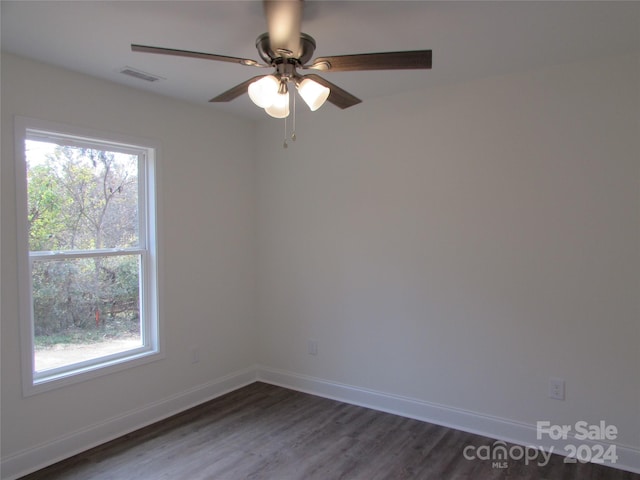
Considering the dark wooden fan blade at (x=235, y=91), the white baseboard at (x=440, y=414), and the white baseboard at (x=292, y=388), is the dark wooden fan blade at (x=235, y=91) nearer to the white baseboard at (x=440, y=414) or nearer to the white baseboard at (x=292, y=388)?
the white baseboard at (x=292, y=388)

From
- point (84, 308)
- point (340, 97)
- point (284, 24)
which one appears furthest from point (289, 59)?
point (84, 308)

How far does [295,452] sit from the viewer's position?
9.16 ft

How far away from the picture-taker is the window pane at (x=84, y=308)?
2713 mm

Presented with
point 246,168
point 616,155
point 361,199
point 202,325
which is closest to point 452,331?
point 361,199

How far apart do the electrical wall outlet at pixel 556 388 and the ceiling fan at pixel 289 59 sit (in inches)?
86.7

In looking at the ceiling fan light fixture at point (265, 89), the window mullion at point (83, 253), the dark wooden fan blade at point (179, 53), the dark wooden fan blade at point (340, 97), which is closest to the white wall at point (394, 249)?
the window mullion at point (83, 253)

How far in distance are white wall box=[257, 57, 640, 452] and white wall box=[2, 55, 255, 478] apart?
16.6 inches

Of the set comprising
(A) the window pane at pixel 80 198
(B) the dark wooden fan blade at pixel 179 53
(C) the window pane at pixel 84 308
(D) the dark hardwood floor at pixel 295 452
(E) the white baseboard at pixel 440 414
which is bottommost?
(D) the dark hardwood floor at pixel 295 452

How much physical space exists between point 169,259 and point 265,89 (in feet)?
6.56

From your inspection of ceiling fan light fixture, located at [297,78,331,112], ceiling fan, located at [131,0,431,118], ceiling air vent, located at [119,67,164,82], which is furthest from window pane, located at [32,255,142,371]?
ceiling fan light fixture, located at [297,78,331,112]

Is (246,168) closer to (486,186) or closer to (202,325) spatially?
(202,325)

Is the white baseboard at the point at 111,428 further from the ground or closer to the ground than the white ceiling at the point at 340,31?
closer to the ground

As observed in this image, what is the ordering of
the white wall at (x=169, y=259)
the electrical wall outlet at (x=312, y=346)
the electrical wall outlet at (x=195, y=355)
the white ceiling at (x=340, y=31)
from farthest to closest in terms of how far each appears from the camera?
the electrical wall outlet at (x=312, y=346) → the electrical wall outlet at (x=195, y=355) → the white wall at (x=169, y=259) → the white ceiling at (x=340, y=31)

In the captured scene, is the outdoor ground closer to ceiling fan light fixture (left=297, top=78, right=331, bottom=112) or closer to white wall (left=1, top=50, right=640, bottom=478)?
white wall (left=1, top=50, right=640, bottom=478)
